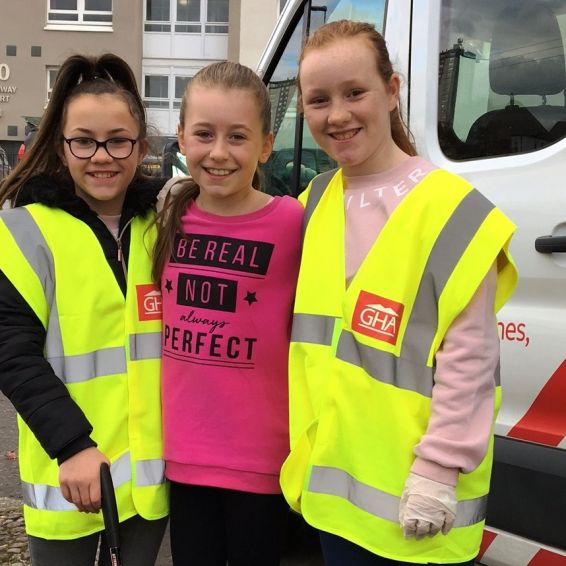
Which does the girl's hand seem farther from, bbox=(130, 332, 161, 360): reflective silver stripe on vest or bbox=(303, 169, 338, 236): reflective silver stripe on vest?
bbox=(303, 169, 338, 236): reflective silver stripe on vest

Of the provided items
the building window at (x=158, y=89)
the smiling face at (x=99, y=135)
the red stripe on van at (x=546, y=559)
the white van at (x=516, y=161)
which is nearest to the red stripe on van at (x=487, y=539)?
the white van at (x=516, y=161)

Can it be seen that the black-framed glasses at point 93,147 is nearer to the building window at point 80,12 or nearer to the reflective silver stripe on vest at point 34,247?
the reflective silver stripe on vest at point 34,247

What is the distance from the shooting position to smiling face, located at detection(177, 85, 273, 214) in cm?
169

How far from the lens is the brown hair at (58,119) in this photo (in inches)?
70.9

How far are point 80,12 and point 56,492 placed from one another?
27.6 meters

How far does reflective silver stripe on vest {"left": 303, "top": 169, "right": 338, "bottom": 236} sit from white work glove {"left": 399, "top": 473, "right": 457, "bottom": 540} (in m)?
0.66

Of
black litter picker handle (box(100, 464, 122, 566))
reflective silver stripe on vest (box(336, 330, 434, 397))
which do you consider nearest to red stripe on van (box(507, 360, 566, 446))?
reflective silver stripe on vest (box(336, 330, 434, 397))

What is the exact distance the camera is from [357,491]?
146 cm

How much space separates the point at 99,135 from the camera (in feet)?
5.72

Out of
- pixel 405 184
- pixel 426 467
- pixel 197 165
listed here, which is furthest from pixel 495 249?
pixel 197 165

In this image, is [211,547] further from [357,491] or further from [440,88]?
[440,88]

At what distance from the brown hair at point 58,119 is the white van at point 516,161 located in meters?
0.90

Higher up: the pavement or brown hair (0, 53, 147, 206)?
brown hair (0, 53, 147, 206)

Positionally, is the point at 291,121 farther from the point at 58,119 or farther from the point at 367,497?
the point at 367,497
